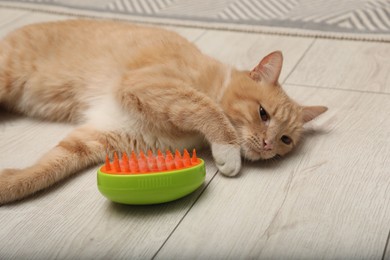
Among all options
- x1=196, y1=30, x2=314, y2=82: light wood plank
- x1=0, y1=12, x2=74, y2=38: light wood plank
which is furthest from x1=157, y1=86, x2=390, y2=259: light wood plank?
x1=0, y1=12, x2=74, y2=38: light wood plank

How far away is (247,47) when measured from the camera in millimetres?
2525

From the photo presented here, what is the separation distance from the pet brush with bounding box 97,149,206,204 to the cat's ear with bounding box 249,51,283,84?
1.52ft

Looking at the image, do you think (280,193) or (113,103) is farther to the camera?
(113,103)

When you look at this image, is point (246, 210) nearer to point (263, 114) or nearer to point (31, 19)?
point (263, 114)

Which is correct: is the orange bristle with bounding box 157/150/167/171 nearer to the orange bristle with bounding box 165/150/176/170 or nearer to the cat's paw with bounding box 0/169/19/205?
the orange bristle with bounding box 165/150/176/170

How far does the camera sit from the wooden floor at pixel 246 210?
131cm

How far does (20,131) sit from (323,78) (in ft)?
3.96

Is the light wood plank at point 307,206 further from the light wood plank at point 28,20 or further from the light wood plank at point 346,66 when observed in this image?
the light wood plank at point 28,20

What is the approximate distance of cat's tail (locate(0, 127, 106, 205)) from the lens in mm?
1472

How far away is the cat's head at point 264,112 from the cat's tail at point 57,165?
1.42 ft

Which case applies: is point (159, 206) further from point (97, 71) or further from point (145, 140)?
point (97, 71)

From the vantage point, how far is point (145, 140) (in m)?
1.73

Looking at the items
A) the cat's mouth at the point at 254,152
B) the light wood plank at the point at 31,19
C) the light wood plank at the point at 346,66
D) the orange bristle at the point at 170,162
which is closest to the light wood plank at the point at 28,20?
the light wood plank at the point at 31,19

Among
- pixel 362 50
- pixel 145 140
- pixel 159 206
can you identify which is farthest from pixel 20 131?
pixel 362 50
